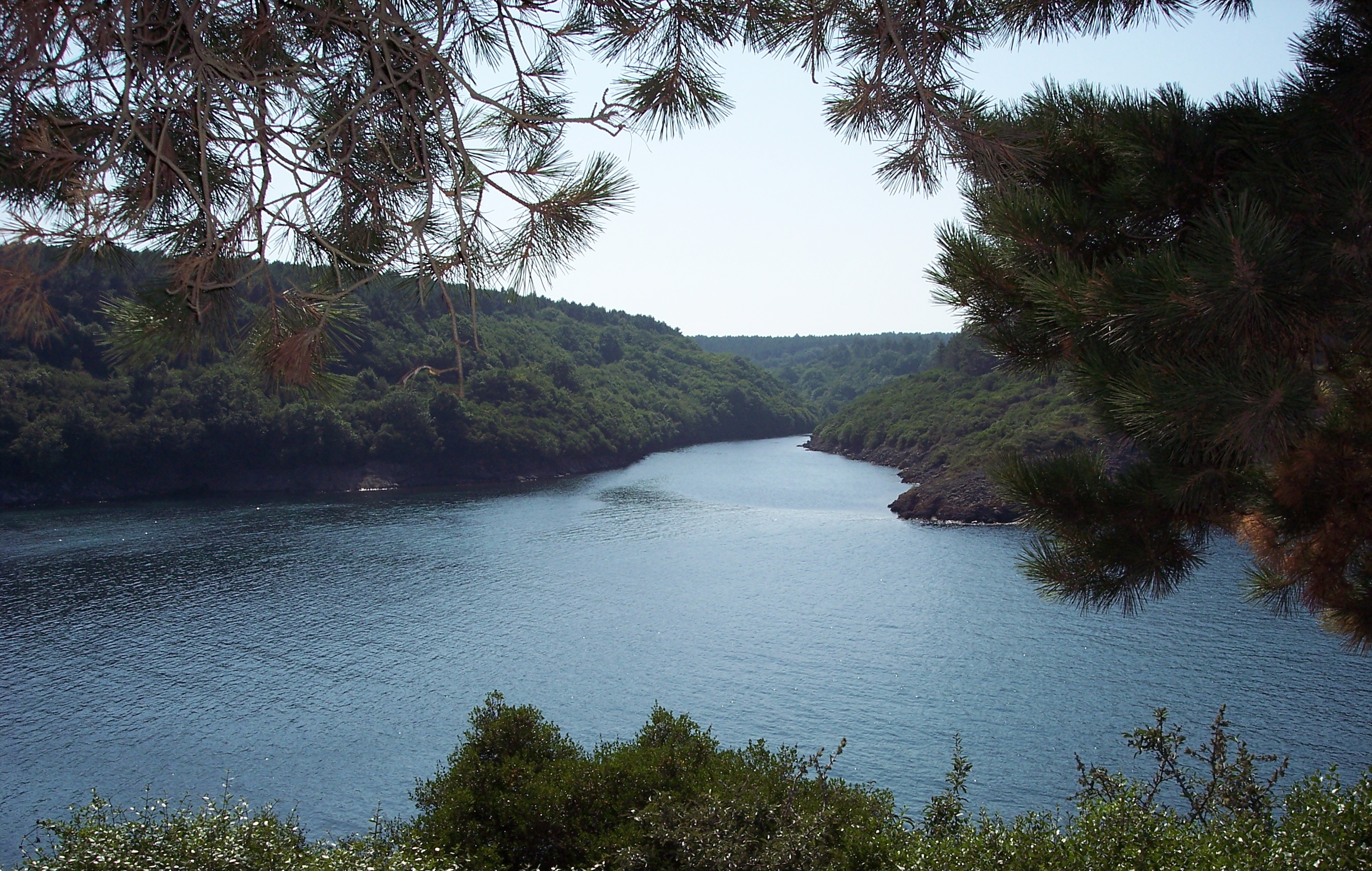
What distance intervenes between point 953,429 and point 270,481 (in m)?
30.4

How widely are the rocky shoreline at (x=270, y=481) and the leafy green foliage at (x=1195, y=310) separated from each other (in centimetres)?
3733

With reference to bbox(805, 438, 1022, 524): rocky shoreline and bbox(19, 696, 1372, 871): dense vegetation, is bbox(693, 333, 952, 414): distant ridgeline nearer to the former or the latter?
bbox(805, 438, 1022, 524): rocky shoreline

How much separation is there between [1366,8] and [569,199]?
11.2 feet

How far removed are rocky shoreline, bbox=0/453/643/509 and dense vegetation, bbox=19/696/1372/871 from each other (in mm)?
31296

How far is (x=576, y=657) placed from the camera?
18391 millimetres

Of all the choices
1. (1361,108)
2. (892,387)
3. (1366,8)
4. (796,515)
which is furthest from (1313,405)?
(892,387)

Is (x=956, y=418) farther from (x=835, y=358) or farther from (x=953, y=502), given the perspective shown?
(x=835, y=358)

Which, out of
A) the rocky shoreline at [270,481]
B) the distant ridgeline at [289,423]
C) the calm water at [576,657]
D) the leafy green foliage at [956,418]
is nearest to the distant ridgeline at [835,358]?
the leafy green foliage at [956,418]

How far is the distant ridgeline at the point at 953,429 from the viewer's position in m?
30.0

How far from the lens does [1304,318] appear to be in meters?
3.10

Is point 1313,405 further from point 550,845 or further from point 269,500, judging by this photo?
point 269,500

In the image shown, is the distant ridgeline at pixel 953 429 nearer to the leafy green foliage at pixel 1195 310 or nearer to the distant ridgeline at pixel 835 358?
the leafy green foliage at pixel 1195 310

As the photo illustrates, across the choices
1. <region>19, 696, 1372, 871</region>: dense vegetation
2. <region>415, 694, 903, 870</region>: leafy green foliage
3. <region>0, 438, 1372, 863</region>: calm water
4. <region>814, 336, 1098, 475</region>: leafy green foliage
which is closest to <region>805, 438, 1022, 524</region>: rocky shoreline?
<region>814, 336, 1098, 475</region>: leafy green foliage

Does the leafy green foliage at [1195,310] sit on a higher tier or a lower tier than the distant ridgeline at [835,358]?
lower
